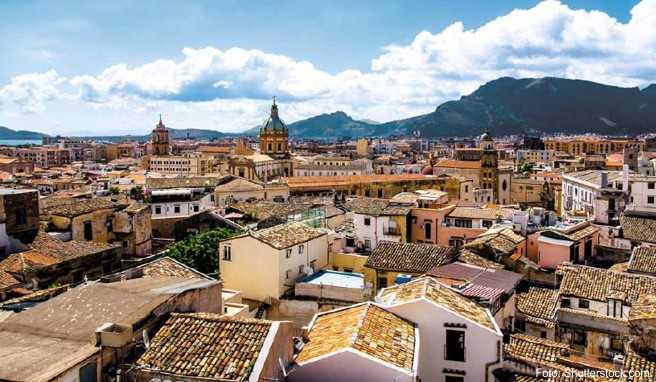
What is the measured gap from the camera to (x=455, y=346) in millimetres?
14914

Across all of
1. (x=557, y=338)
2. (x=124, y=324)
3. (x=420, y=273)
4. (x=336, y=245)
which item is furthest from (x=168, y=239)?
(x=124, y=324)

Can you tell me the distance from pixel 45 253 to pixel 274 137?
3495 inches

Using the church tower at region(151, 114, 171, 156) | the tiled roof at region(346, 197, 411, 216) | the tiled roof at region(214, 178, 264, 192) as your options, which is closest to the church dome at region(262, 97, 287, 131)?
the church tower at region(151, 114, 171, 156)

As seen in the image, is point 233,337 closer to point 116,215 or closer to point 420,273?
point 420,273

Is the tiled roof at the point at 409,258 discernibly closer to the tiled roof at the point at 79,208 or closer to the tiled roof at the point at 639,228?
the tiled roof at the point at 639,228

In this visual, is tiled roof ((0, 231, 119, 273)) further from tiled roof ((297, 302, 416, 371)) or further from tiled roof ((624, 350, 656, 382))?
tiled roof ((624, 350, 656, 382))

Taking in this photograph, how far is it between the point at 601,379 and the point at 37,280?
20.3 metres

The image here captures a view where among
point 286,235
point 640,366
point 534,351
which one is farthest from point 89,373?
point 286,235

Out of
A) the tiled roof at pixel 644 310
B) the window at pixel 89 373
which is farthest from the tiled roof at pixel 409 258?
the window at pixel 89 373

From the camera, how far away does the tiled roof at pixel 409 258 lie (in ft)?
86.1

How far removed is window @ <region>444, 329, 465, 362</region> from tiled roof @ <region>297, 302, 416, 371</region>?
1002 millimetres

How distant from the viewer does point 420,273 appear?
2570 centimetres

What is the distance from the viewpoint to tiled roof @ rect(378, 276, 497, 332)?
15.2m

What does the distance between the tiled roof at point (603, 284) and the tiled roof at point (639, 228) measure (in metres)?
10.4
